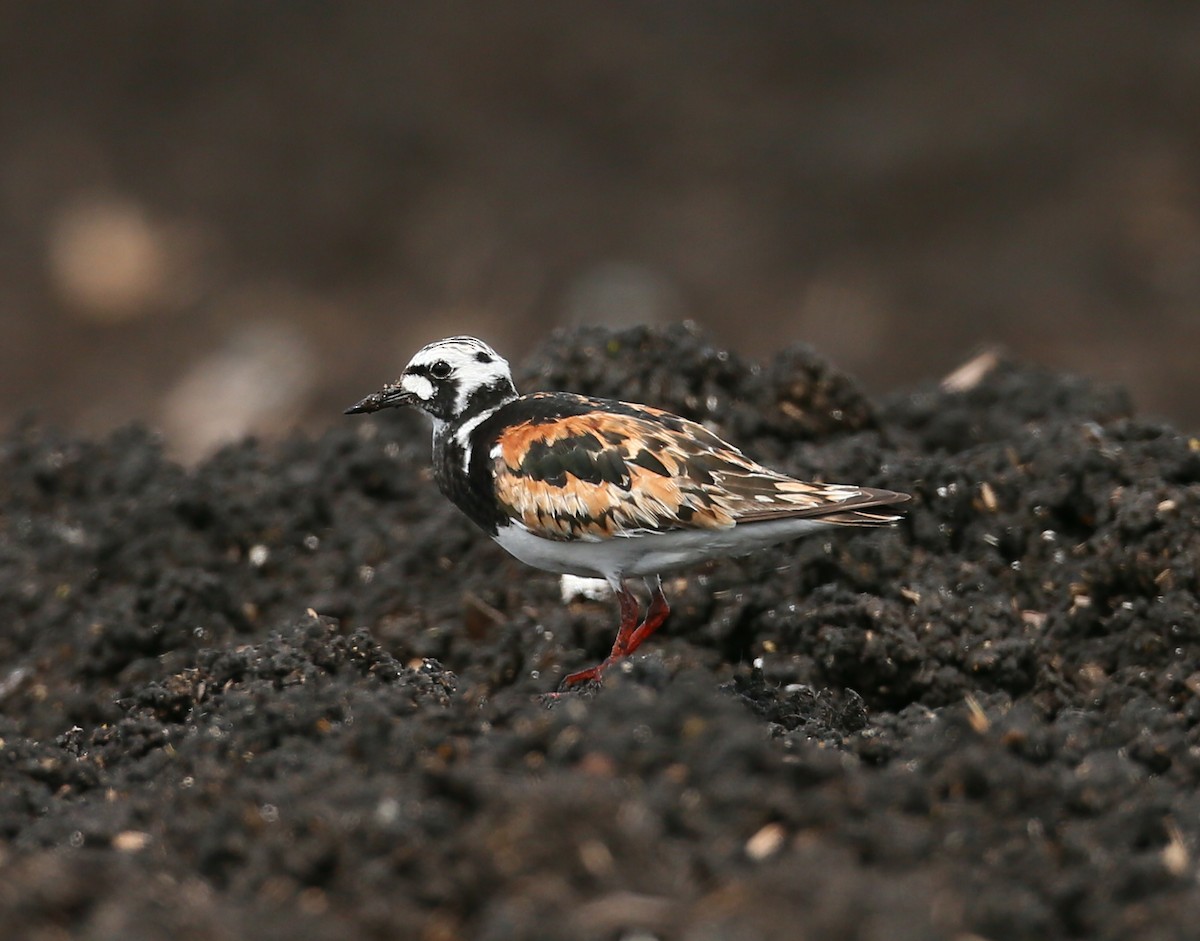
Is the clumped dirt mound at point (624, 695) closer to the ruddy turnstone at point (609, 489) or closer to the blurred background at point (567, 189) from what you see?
the ruddy turnstone at point (609, 489)

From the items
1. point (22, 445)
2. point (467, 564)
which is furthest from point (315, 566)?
point (22, 445)

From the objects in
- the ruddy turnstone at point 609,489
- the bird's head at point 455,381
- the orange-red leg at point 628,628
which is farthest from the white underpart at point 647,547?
the bird's head at point 455,381

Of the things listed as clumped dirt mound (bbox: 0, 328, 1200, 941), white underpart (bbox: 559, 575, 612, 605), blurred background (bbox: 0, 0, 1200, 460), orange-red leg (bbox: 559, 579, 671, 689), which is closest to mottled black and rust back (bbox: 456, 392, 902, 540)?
orange-red leg (bbox: 559, 579, 671, 689)

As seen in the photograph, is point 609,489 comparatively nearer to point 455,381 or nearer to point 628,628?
point 628,628

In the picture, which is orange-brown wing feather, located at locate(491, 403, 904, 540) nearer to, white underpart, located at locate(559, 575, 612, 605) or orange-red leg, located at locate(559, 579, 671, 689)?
orange-red leg, located at locate(559, 579, 671, 689)

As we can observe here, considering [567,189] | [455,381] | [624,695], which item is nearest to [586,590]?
[455,381]

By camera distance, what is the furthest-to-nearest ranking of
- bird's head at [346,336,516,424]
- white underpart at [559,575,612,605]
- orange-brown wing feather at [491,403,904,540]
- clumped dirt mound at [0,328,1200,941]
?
white underpart at [559,575,612,605], bird's head at [346,336,516,424], orange-brown wing feather at [491,403,904,540], clumped dirt mound at [0,328,1200,941]
